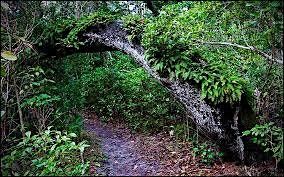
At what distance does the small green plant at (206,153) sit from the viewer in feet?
22.1

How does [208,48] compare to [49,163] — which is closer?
[49,163]

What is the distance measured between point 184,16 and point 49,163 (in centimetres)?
445

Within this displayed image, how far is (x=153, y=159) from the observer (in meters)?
7.39

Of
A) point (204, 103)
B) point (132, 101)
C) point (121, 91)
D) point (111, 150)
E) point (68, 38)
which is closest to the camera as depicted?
point (204, 103)

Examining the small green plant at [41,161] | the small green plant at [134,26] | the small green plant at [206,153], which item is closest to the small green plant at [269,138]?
the small green plant at [206,153]

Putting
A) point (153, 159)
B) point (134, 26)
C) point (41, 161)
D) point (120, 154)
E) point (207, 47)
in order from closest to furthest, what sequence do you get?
point (41, 161) → point (153, 159) → point (207, 47) → point (120, 154) → point (134, 26)

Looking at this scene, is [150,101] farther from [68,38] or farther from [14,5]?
[14,5]

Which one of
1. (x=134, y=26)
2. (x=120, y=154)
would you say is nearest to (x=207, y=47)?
(x=134, y=26)

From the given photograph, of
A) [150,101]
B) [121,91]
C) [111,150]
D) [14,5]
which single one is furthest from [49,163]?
[121,91]

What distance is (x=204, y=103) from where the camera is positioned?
6.86 m

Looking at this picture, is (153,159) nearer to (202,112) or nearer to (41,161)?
(202,112)

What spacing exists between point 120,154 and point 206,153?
2.17 meters

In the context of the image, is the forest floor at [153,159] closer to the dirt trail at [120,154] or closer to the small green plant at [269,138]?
the dirt trail at [120,154]

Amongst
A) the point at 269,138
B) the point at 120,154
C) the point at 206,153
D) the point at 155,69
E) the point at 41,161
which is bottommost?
the point at 120,154
